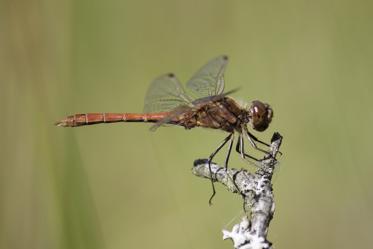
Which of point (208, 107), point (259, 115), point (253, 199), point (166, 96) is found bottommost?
point (253, 199)

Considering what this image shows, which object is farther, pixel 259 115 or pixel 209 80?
pixel 209 80

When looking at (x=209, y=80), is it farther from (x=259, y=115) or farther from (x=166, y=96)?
(x=259, y=115)

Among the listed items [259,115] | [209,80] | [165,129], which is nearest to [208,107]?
[209,80]

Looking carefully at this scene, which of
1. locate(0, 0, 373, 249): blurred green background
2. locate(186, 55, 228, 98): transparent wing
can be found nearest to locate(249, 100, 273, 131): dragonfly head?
locate(186, 55, 228, 98): transparent wing

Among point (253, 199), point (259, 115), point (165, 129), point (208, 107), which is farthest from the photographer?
point (165, 129)

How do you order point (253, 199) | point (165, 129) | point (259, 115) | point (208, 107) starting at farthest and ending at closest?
point (165, 129) → point (208, 107) → point (259, 115) → point (253, 199)

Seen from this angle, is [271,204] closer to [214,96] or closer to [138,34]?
[214,96]

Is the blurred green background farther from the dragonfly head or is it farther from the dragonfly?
the dragonfly head
